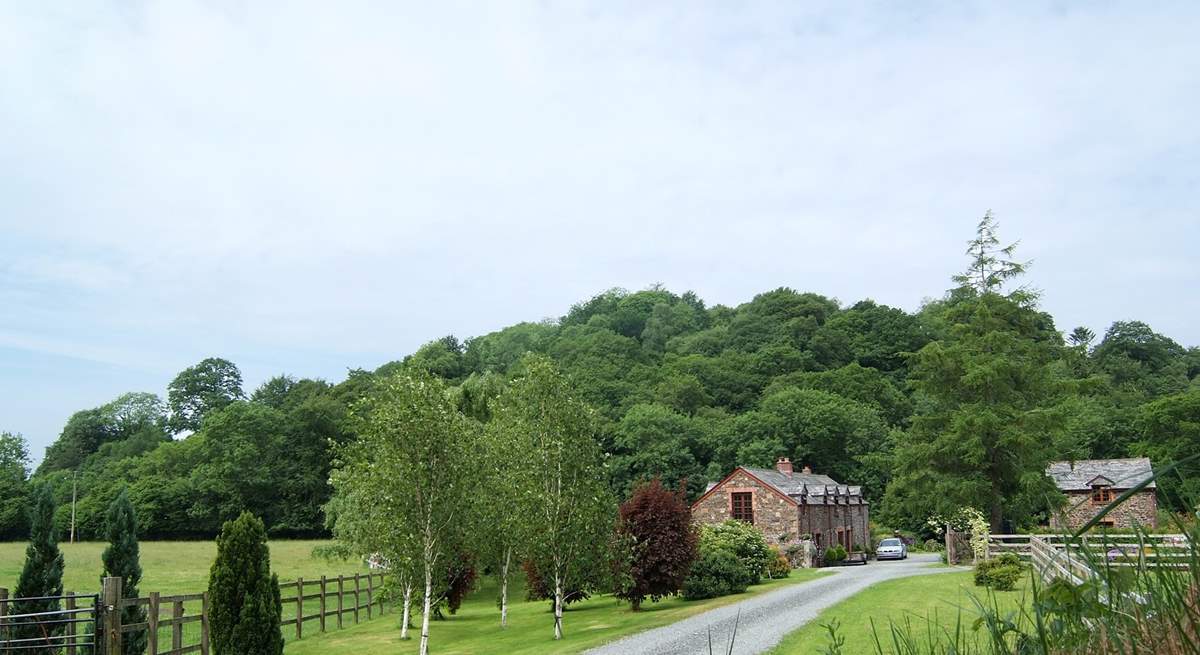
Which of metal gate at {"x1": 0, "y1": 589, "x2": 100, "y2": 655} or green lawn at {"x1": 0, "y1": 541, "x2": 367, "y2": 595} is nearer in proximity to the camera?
metal gate at {"x1": 0, "y1": 589, "x2": 100, "y2": 655}

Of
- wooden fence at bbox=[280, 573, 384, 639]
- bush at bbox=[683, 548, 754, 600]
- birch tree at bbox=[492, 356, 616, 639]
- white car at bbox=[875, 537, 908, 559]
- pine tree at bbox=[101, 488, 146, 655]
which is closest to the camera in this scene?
pine tree at bbox=[101, 488, 146, 655]

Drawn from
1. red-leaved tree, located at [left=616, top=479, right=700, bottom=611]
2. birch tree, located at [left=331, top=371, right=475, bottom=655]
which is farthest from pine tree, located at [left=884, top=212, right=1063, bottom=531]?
birch tree, located at [left=331, top=371, right=475, bottom=655]

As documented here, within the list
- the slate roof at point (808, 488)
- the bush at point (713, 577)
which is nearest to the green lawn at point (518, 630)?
the bush at point (713, 577)

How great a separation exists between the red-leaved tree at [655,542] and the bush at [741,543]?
3.82 m

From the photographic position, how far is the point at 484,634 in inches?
953

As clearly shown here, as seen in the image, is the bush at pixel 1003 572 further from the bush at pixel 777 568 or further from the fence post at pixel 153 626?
the fence post at pixel 153 626

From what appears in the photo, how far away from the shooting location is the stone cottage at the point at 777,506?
44875 mm

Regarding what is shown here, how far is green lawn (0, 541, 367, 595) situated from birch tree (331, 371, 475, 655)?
13.6 meters

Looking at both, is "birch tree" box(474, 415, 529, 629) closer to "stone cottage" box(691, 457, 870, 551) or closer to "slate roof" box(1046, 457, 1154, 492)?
"stone cottage" box(691, 457, 870, 551)

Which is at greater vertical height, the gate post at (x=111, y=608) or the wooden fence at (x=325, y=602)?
the gate post at (x=111, y=608)

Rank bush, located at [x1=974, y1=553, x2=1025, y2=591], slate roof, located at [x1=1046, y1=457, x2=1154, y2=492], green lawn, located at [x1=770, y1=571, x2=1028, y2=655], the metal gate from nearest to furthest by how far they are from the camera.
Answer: the metal gate → green lawn, located at [x1=770, y1=571, x2=1028, y2=655] → bush, located at [x1=974, y1=553, x2=1025, y2=591] → slate roof, located at [x1=1046, y1=457, x2=1154, y2=492]

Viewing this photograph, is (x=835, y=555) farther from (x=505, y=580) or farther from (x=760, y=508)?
(x=505, y=580)

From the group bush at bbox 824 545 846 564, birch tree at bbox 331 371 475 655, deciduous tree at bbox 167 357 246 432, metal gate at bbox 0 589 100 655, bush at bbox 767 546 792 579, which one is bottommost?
bush at bbox 824 545 846 564

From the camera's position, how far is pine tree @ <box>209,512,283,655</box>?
53.8ft
